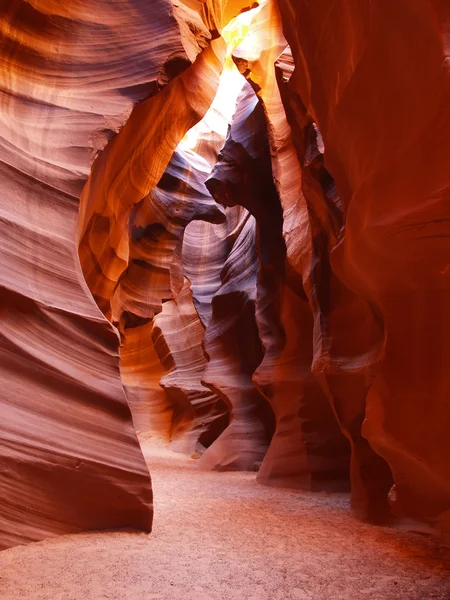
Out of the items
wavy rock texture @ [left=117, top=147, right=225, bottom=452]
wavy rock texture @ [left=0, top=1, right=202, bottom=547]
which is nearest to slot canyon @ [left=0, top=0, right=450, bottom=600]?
wavy rock texture @ [left=0, top=1, right=202, bottom=547]

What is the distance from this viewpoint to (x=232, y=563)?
301cm

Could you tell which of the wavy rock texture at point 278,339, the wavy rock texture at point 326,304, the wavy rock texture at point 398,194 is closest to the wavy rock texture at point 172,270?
the wavy rock texture at point 278,339

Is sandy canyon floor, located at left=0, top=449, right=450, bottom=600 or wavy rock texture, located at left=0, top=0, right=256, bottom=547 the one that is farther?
wavy rock texture, located at left=0, top=0, right=256, bottom=547

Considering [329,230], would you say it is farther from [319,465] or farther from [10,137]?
[10,137]

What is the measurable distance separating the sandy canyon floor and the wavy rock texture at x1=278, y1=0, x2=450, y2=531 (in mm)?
481

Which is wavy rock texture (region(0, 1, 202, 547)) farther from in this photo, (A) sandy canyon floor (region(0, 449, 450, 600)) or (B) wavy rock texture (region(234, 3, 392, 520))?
(B) wavy rock texture (region(234, 3, 392, 520))

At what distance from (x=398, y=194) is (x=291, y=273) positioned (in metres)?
5.10

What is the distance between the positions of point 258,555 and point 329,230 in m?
3.73

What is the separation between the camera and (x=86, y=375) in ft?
12.2

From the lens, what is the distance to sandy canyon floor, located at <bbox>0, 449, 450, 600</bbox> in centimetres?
250

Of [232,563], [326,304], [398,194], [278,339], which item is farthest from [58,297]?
[278,339]

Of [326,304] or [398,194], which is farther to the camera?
[326,304]

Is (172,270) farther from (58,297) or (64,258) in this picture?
(58,297)

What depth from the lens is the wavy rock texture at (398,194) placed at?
249 cm
